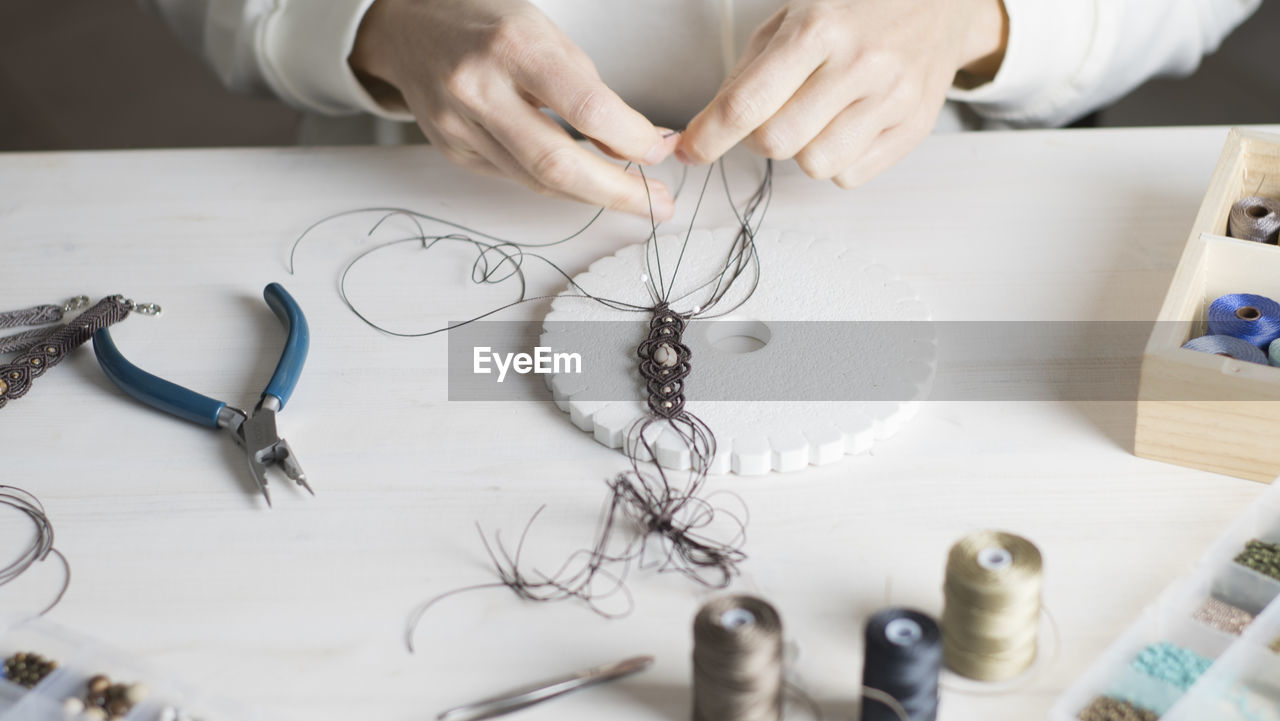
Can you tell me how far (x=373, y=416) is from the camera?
848 millimetres

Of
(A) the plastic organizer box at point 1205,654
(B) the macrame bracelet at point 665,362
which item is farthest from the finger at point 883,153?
(A) the plastic organizer box at point 1205,654

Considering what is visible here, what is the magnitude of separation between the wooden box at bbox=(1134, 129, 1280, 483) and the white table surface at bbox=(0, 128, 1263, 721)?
0.02 metres

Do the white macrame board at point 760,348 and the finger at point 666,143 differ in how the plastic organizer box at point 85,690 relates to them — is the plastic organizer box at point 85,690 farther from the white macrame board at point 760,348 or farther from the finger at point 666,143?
the finger at point 666,143

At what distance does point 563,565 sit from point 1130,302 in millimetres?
564

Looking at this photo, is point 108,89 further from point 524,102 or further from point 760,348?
point 760,348

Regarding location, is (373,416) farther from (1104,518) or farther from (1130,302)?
(1130,302)

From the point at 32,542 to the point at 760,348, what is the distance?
56cm

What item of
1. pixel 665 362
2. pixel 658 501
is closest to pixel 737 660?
pixel 658 501

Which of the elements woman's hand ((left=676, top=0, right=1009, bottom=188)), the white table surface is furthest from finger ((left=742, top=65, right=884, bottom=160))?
the white table surface

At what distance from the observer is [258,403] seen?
843 millimetres

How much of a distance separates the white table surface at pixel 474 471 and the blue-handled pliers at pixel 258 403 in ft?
0.05

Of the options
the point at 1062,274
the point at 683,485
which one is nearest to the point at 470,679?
the point at 683,485
